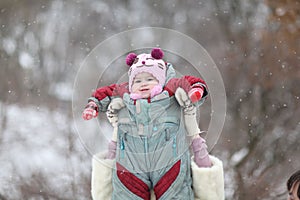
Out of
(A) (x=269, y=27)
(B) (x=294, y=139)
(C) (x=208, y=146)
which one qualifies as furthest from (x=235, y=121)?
(C) (x=208, y=146)

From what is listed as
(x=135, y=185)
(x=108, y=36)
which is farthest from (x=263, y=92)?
(x=135, y=185)

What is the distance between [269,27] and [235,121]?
53cm

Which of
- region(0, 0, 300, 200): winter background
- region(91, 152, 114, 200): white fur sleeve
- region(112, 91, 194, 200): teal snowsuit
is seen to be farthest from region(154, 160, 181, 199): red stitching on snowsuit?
region(0, 0, 300, 200): winter background

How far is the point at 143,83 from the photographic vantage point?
1426 mm

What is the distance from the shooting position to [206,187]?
1414 mm

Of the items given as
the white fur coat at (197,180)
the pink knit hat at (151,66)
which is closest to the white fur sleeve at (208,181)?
the white fur coat at (197,180)

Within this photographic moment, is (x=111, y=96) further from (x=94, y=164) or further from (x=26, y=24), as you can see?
(x=26, y=24)

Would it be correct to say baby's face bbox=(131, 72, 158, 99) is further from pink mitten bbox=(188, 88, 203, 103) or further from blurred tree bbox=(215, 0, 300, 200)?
blurred tree bbox=(215, 0, 300, 200)

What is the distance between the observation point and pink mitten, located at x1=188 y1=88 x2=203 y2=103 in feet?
4.31

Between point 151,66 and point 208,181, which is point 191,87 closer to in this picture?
point 151,66

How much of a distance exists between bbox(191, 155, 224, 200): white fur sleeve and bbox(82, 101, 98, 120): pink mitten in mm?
285

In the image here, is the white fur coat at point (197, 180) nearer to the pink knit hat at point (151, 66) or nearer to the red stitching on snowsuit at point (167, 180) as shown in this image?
the red stitching on snowsuit at point (167, 180)

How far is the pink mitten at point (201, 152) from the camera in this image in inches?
56.1

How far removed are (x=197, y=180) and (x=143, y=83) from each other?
283 millimetres
